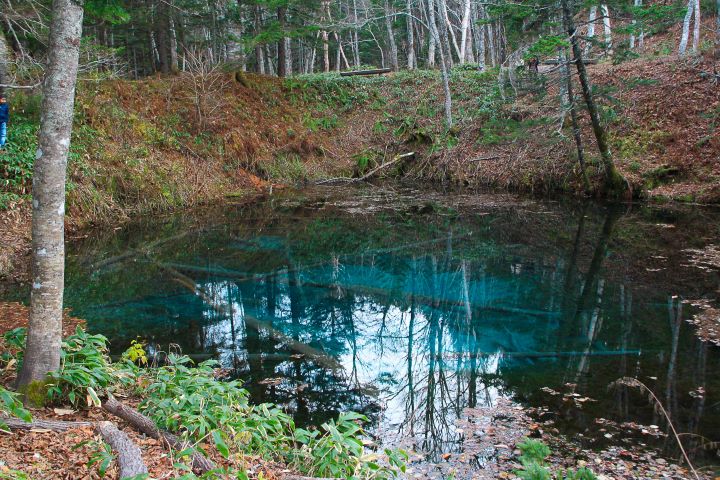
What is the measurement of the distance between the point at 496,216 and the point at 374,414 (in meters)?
11.2

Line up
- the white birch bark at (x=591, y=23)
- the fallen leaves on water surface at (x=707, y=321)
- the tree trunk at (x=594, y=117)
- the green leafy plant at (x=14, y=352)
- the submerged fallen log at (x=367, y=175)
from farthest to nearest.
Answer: the submerged fallen log at (x=367, y=175) < the tree trunk at (x=594, y=117) < the white birch bark at (x=591, y=23) < the fallen leaves on water surface at (x=707, y=321) < the green leafy plant at (x=14, y=352)

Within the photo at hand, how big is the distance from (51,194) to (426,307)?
19.1ft

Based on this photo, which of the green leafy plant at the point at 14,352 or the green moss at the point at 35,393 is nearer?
the green moss at the point at 35,393

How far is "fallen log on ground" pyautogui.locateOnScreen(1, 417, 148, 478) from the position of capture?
11.2 feet

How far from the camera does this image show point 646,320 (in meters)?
7.85

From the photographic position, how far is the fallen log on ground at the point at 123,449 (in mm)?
3371

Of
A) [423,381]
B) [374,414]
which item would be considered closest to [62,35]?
[374,414]

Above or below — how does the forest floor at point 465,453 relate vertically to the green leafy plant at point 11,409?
below

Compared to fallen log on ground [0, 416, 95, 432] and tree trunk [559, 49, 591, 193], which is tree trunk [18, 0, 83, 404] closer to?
fallen log on ground [0, 416, 95, 432]

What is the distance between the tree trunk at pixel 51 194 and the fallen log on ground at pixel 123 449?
34.8 inches

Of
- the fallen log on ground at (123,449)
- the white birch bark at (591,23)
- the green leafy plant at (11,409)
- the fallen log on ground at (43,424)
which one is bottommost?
the fallen log on ground at (123,449)

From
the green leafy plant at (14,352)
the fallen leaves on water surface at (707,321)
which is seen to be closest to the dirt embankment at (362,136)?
the green leafy plant at (14,352)

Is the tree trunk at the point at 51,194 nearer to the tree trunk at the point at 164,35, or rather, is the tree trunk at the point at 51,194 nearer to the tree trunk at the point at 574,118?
the tree trunk at the point at 574,118

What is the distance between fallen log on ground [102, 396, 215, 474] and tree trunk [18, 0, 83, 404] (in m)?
0.57
